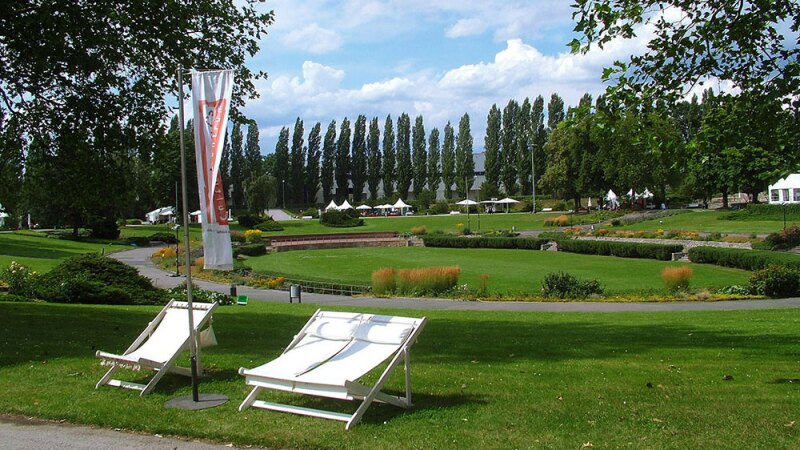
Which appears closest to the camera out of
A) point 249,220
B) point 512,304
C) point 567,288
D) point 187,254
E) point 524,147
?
point 187,254

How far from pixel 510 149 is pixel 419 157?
16.4m

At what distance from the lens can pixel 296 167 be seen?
383 ft

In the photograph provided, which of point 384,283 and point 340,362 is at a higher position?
point 340,362

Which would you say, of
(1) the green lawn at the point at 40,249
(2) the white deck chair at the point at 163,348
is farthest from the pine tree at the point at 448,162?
(2) the white deck chair at the point at 163,348

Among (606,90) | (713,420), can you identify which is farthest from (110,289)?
(713,420)

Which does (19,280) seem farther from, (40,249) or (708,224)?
(708,224)

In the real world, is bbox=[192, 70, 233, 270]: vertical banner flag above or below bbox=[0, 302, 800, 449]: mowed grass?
above

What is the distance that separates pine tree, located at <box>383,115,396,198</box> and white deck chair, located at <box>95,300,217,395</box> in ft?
358

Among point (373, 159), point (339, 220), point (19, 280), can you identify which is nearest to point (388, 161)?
point (373, 159)

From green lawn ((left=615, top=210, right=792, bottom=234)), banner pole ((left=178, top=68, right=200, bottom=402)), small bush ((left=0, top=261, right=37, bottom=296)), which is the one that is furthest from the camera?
green lawn ((left=615, top=210, right=792, bottom=234))

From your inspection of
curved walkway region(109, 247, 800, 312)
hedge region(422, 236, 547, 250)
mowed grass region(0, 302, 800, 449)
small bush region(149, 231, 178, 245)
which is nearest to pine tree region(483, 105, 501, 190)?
hedge region(422, 236, 547, 250)

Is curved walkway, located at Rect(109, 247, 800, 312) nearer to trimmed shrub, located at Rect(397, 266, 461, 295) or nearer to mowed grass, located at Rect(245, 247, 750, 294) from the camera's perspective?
trimmed shrub, located at Rect(397, 266, 461, 295)

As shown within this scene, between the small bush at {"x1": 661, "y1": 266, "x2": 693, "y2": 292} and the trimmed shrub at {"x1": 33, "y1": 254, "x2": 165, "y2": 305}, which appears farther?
the small bush at {"x1": 661, "y1": 266, "x2": 693, "y2": 292}

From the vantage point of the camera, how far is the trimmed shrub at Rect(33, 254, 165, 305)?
20859 millimetres
